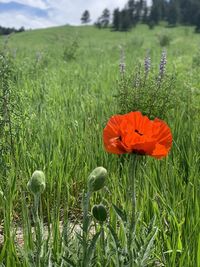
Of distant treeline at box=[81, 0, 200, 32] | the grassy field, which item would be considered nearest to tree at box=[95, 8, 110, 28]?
distant treeline at box=[81, 0, 200, 32]

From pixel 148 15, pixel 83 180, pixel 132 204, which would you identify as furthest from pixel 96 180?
pixel 148 15

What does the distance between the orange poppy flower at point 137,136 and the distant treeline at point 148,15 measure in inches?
2609

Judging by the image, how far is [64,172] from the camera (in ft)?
7.73

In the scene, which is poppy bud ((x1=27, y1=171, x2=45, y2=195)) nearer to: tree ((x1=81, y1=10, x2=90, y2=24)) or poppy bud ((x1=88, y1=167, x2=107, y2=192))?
poppy bud ((x1=88, y1=167, x2=107, y2=192))

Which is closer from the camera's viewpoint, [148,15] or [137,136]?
[137,136]

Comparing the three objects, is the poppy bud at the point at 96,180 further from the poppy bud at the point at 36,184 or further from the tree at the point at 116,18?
the tree at the point at 116,18

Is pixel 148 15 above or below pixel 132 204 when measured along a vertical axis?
above

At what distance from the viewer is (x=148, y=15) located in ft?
257

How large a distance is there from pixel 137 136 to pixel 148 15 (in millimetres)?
80567

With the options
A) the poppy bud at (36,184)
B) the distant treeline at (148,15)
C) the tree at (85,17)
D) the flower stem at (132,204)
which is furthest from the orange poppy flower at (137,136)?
the tree at (85,17)

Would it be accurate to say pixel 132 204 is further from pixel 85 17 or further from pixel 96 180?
pixel 85 17

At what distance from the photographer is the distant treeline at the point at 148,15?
227ft

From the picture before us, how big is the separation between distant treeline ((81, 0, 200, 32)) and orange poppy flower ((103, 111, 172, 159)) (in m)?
66.3

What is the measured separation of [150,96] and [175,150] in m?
0.91
